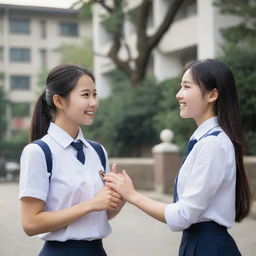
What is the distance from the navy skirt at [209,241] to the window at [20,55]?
48.2 meters

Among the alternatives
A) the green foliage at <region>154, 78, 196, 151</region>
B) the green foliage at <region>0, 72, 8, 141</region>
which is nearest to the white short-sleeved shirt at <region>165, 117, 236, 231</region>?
the green foliage at <region>154, 78, 196, 151</region>

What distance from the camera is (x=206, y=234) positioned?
2445 mm

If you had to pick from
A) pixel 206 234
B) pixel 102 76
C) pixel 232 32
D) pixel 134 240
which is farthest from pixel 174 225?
pixel 102 76

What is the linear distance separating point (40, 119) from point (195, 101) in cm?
75

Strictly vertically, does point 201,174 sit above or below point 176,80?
below

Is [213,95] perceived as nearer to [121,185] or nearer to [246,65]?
[121,185]

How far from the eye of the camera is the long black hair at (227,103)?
249cm

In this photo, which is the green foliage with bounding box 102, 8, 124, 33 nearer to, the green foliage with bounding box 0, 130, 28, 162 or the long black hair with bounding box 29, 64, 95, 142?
the long black hair with bounding box 29, 64, 95, 142

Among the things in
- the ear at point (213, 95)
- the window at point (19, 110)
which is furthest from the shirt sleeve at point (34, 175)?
the window at point (19, 110)

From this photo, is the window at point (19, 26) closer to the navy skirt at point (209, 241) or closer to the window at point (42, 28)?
the window at point (42, 28)

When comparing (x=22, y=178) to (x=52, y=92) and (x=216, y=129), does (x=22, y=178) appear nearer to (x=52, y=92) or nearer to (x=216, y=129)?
(x=52, y=92)

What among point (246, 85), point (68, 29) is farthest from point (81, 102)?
point (68, 29)

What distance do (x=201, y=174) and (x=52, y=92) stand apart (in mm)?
→ 780

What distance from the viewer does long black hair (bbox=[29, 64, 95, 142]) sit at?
259cm
